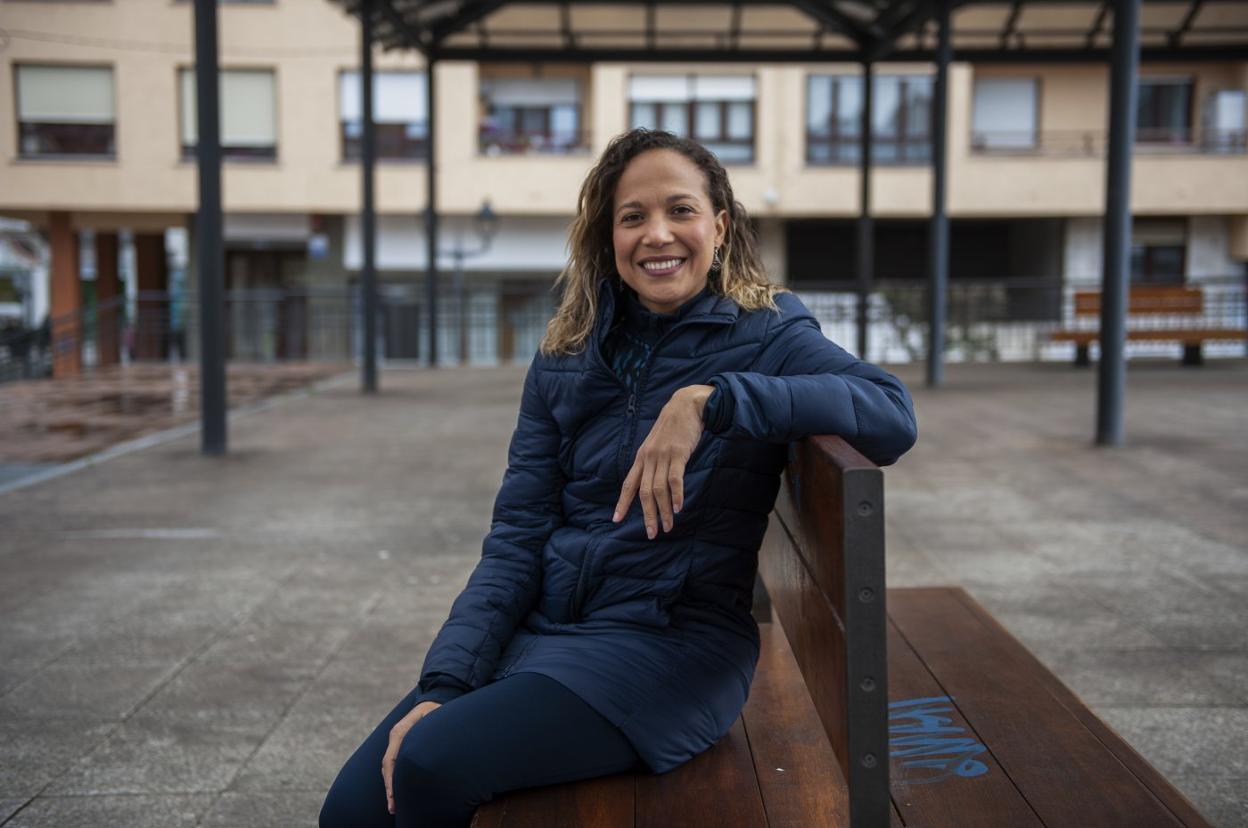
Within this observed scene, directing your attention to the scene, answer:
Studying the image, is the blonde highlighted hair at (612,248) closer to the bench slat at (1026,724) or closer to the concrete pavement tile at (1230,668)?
the bench slat at (1026,724)

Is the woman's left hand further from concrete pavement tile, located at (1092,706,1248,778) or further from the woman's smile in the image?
concrete pavement tile, located at (1092,706,1248,778)

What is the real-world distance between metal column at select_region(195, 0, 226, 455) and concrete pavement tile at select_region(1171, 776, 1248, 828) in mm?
7728

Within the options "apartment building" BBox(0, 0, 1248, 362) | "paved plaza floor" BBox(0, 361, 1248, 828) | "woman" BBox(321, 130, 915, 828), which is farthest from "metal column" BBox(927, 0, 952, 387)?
"apartment building" BBox(0, 0, 1248, 362)

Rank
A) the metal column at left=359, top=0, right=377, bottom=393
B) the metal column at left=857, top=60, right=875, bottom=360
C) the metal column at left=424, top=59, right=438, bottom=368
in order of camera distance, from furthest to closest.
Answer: the metal column at left=424, top=59, right=438, bottom=368, the metal column at left=857, top=60, right=875, bottom=360, the metal column at left=359, top=0, right=377, bottom=393

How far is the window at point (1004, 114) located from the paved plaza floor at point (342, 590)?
2244 cm

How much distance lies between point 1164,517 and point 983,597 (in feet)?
7.05

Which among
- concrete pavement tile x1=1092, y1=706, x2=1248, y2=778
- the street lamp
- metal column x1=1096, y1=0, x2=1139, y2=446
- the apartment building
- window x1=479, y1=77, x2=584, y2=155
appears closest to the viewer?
concrete pavement tile x1=1092, y1=706, x2=1248, y2=778

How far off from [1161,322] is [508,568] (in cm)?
1797

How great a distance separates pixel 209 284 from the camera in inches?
374

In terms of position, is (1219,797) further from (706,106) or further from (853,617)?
(706,106)

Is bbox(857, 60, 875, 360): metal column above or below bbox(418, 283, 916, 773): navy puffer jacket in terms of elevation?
above

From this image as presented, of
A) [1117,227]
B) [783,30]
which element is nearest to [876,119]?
[783,30]

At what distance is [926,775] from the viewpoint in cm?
231

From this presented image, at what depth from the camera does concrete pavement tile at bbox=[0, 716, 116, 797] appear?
344cm
